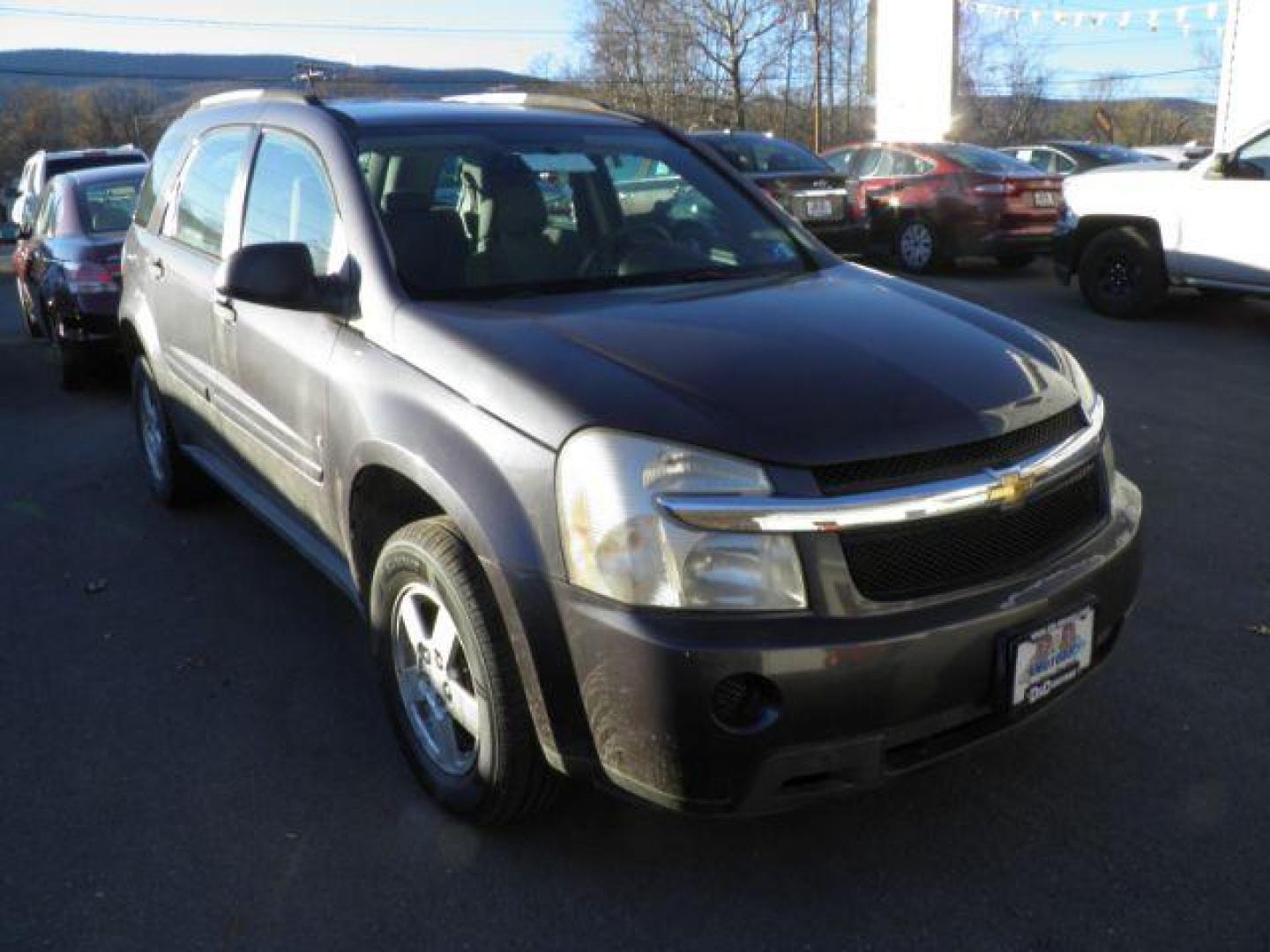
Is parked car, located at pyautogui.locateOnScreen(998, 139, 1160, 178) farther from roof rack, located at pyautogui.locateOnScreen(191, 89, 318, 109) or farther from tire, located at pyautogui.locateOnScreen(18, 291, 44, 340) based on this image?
roof rack, located at pyautogui.locateOnScreen(191, 89, 318, 109)

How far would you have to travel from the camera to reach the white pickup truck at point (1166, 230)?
867cm

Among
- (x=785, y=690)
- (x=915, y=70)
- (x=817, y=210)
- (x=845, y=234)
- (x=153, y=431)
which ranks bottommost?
(x=845, y=234)

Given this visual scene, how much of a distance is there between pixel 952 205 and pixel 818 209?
5.49 feet

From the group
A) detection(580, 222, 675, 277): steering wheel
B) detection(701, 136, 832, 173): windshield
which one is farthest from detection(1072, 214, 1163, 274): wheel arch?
detection(580, 222, 675, 277): steering wheel

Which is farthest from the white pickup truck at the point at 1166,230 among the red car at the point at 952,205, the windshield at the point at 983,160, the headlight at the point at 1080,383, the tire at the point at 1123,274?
the headlight at the point at 1080,383

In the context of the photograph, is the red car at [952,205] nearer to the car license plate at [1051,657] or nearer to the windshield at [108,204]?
the windshield at [108,204]

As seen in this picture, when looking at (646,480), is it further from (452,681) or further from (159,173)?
(159,173)

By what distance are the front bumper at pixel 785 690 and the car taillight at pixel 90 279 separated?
6593 mm

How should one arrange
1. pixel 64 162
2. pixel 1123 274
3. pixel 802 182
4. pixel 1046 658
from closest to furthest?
1. pixel 1046 658
2. pixel 1123 274
3. pixel 802 182
4. pixel 64 162

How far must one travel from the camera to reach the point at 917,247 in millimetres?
13430

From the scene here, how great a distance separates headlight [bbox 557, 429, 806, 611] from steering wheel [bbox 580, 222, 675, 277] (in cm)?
120

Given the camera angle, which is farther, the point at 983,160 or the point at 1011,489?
the point at 983,160

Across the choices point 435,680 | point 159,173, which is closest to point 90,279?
point 159,173

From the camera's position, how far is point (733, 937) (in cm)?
253
